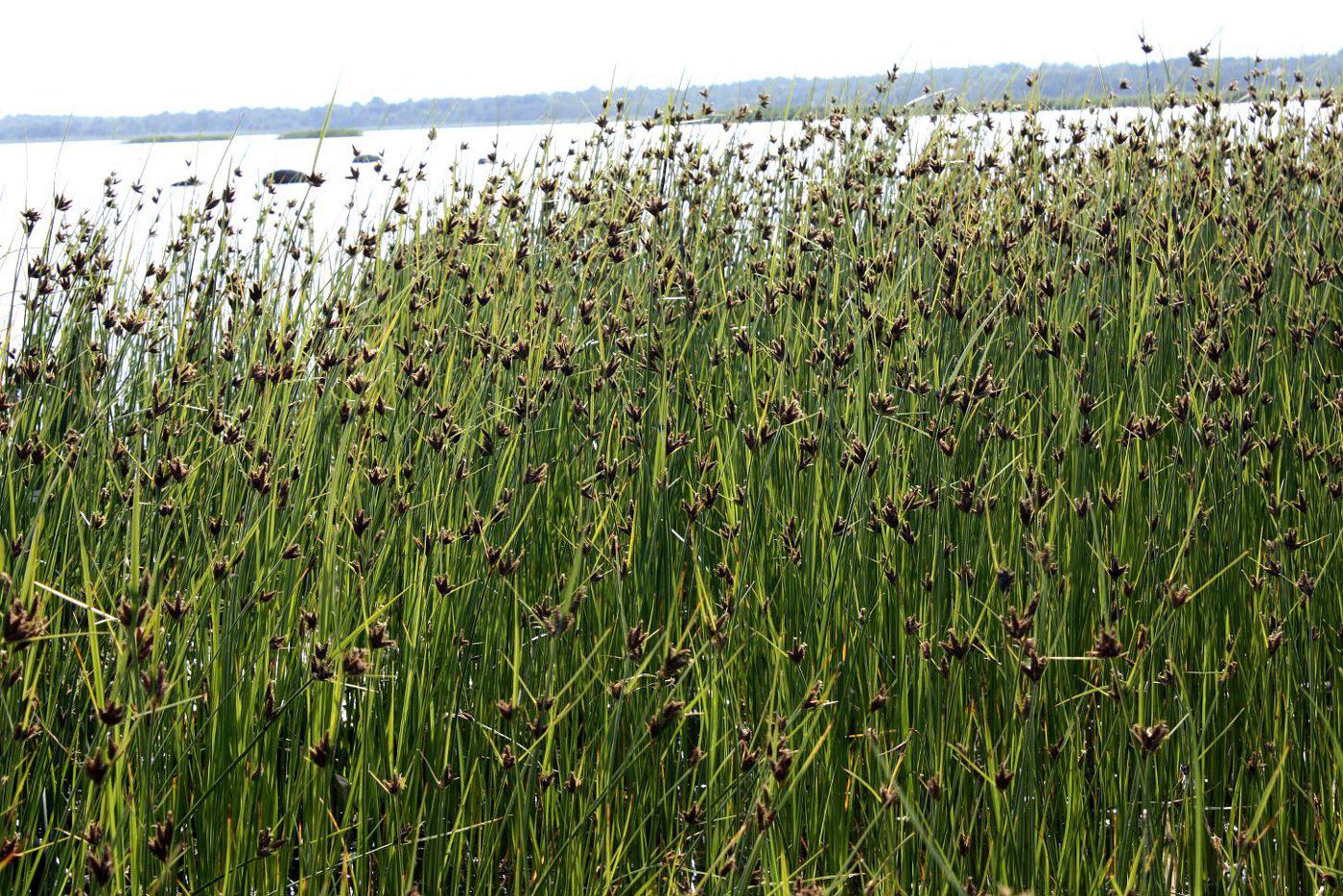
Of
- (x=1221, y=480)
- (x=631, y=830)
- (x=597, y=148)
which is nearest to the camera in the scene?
(x=631, y=830)

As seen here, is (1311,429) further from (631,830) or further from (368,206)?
(368,206)

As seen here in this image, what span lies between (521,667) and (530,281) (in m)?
1.63

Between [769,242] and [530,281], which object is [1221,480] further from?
[769,242]

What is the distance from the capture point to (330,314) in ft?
9.62

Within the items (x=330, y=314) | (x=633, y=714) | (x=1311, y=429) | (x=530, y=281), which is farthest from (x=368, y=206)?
(x=1311, y=429)

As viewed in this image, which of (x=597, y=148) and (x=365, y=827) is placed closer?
(x=365, y=827)

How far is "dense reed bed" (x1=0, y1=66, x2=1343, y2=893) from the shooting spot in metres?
1.73

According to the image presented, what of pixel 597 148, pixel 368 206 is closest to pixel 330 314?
pixel 368 206

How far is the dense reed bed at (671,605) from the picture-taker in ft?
5.67

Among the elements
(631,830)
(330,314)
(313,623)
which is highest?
(330,314)

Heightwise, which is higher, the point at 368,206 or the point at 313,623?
the point at 368,206

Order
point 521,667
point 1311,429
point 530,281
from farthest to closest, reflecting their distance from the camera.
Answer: point 530,281 < point 1311,429 < point 521,667

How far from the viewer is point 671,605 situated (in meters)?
2.30

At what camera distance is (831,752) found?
84.7 inches
